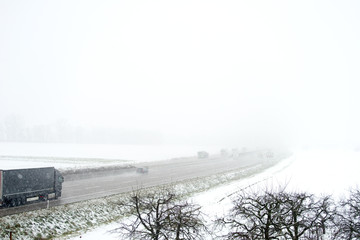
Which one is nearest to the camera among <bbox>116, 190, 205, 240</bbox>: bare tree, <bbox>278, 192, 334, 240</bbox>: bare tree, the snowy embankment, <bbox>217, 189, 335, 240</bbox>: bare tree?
<bbox>116, 190, 205, 240</bbox>: bare tree

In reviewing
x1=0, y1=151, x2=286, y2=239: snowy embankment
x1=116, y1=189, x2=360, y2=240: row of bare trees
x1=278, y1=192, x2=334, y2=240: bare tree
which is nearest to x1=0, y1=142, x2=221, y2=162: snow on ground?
x1=0, y1=151, x2=286, y2=239: snowy embankment

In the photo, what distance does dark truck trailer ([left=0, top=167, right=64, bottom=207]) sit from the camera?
63.2 ft

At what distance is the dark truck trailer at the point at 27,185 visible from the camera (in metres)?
19.3

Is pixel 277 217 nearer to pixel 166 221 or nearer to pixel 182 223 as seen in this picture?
pixel 182 223

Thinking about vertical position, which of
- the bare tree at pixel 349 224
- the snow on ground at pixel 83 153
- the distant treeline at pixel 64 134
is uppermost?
the distant treeline at pixel 64 134

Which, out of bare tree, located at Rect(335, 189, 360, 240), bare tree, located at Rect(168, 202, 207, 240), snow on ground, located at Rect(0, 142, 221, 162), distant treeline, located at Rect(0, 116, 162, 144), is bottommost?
bare tree, located at Rect(335, 189, 360, 240)

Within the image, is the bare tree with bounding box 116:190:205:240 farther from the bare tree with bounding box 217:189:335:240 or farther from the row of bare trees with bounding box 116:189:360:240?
the bare tree with bounding box 217:189:335:240

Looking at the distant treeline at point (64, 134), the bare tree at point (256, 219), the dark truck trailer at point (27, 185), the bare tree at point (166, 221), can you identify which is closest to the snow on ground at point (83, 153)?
the distant treeline at point (64, 134)

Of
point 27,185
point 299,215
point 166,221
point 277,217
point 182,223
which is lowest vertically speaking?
point 299,215

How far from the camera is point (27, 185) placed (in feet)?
67.5

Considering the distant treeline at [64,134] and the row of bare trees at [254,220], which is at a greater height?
the distant treeline at [64,134]

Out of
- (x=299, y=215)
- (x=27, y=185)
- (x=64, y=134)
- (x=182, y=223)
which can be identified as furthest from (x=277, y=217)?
(x=64, y=134)

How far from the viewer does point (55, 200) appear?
23.0 metres

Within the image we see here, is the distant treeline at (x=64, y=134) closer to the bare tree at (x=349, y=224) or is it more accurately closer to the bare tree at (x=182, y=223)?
the bare tree at (x=182, y=223)
